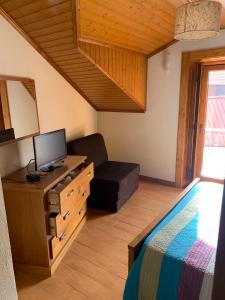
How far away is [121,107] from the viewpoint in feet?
12.5

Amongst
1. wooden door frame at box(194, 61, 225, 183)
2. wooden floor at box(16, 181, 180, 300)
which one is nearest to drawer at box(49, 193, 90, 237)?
wooden floor at box(16, 181, 180, 300)

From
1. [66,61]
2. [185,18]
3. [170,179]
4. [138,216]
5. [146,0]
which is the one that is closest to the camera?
[185,18]

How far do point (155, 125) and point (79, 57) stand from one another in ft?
5.66

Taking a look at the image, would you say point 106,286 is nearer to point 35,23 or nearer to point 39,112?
point 39,112

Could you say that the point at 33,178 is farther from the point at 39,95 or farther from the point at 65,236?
the point at 39,95

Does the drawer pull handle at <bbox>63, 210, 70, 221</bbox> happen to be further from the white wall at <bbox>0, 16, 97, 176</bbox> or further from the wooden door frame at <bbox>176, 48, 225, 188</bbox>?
the wooden door frame at <bbox>176, 48, 225, 188</bbox>

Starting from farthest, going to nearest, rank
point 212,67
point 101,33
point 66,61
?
point 212,67 → point 66,61 → point 101,33

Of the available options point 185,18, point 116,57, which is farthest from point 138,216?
point 185,18

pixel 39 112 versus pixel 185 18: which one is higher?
pixel 185 18

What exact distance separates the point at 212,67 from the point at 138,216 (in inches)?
92.4

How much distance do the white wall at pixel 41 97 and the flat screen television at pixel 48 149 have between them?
0.32m

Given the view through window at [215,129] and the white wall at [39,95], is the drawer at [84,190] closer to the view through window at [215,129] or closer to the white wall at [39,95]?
the white wall at [39,95]

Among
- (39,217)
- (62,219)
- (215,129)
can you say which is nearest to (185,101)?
(215,129)

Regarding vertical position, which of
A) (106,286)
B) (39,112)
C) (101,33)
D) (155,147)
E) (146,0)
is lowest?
(106,286)
